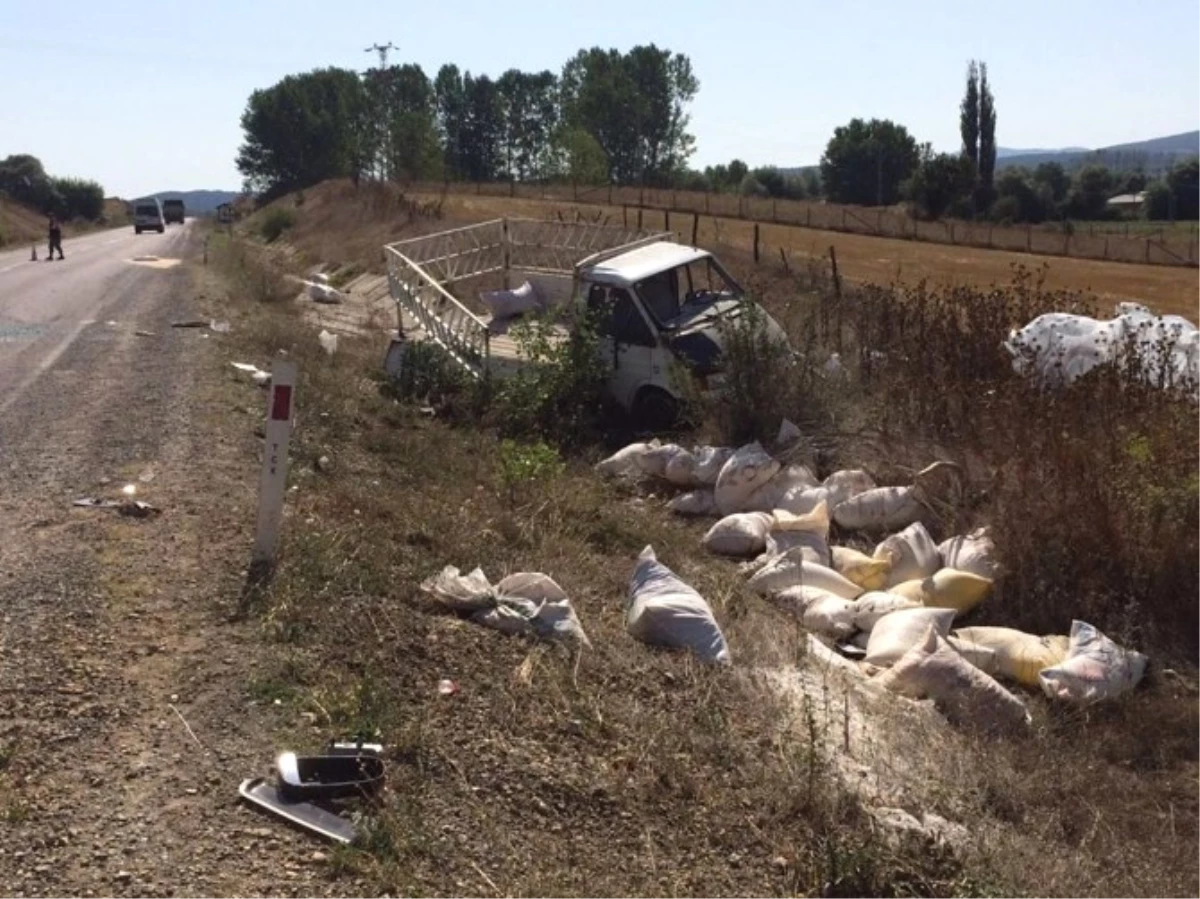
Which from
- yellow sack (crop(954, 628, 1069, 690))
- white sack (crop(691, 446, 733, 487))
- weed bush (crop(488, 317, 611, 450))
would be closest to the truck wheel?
weed bush (crop(488, 317, 611, 450))

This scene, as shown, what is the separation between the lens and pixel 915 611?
261 inches

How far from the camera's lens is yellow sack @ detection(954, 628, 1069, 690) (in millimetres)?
6344

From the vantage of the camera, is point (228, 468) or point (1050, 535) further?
point (228, 468)

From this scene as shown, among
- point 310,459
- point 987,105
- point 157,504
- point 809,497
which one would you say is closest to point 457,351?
point 310,459

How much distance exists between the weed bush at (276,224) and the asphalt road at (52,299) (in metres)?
16.5

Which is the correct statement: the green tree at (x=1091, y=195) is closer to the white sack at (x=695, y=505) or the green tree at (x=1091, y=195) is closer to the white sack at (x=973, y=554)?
the white sack at (x=695, y=505)

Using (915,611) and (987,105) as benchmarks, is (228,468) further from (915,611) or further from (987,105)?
(987,105)

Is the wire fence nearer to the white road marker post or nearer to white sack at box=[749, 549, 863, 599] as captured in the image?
white sack at box=[749, 549, 863, 599]

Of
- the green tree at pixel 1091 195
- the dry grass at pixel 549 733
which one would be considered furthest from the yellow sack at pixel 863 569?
the green tree at pixel 1091 195

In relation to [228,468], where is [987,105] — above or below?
above

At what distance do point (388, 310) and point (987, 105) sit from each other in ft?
246

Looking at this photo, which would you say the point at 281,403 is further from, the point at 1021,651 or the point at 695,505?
the point at 695,505

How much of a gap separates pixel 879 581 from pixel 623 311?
4.70 m

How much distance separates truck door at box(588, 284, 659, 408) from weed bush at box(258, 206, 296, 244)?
43805mm
